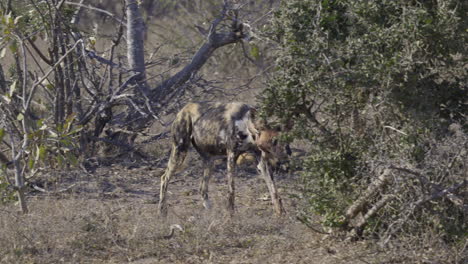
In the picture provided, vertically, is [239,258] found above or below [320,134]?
below

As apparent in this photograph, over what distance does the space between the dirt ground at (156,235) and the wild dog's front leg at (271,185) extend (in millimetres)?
177

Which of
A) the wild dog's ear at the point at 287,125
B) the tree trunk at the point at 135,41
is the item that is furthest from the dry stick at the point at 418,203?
the tree trunk at the point at 135,41

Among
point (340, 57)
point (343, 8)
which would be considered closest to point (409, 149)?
point (340, 57)

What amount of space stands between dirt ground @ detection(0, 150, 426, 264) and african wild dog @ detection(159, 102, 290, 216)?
35 cm

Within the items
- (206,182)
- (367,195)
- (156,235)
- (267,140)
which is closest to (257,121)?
(267,140)

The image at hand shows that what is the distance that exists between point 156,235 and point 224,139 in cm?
199

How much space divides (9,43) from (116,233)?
2.13 metres

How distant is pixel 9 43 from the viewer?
716 cm

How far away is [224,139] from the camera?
28.6 feet

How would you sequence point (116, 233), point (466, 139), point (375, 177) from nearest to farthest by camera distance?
point (466, 139), point (375, 177), point (116, 233)

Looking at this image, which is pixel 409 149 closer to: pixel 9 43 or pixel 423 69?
pixel 423 69

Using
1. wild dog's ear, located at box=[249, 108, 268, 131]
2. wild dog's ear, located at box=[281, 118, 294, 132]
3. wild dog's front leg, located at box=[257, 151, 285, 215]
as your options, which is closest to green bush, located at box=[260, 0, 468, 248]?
wild dog's ear, located at box=[281, 118, 294, 132]

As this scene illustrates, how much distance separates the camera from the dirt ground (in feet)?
21.5

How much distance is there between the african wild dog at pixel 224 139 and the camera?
8.37m
